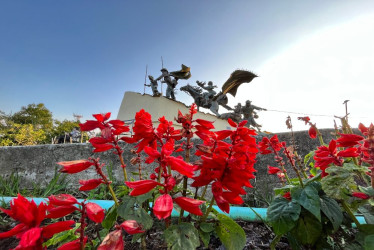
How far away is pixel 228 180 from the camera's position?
501 millimetres

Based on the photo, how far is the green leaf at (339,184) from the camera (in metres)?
0.56

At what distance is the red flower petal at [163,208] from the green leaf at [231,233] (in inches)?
9.4

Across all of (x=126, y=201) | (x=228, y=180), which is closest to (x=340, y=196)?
(x=228, y=180)

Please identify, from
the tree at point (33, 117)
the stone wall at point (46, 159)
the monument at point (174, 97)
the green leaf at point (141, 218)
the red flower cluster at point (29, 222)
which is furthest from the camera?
the tree at point (33, 117)

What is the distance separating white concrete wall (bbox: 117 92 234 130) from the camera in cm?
959

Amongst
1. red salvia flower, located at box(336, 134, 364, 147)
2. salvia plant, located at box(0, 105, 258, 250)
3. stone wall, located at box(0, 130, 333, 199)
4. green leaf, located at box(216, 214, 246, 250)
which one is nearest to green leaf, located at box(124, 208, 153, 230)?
salvia plant, located at box(0, 105, 258, 250)

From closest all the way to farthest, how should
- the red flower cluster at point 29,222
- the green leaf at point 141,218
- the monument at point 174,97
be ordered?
1. the red flower cluster at point 29,222
2. the green leaf at point 141,218
3. the monument at point 174,97

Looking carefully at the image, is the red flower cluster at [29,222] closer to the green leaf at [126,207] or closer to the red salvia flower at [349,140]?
the green leaf at [126,207]

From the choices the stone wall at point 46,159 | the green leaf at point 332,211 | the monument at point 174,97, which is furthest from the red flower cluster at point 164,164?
the monument at point 174,97

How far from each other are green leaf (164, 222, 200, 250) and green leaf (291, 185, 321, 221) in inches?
12.4

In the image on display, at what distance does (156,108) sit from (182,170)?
9.30 m

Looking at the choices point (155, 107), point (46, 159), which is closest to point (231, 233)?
point (46, 159)

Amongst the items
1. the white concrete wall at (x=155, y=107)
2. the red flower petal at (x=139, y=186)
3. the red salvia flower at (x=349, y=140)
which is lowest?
the red flower petal at (x=139, y=186)

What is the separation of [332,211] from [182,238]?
436mm
